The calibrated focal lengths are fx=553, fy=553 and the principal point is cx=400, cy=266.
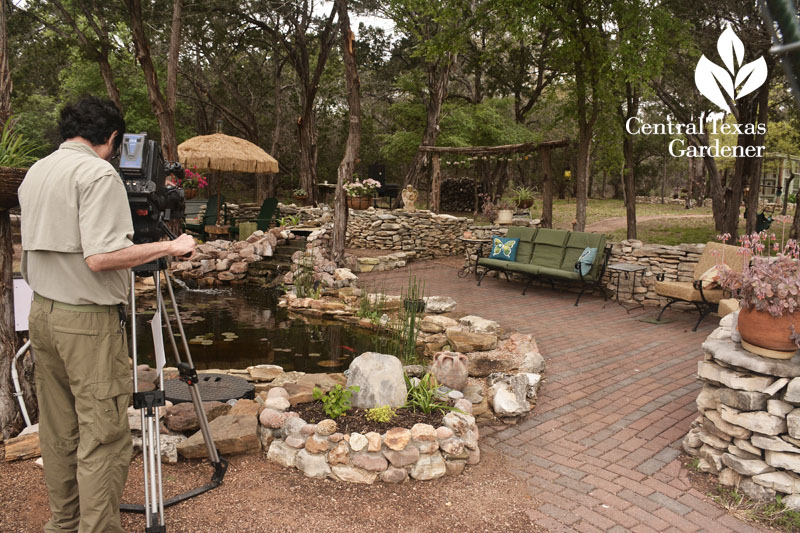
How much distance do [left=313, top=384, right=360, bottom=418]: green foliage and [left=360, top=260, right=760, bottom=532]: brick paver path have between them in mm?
950

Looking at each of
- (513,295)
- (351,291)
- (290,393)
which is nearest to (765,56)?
(513,295)

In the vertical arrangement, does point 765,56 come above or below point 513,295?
above

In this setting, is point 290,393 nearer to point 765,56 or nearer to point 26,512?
point 26,512

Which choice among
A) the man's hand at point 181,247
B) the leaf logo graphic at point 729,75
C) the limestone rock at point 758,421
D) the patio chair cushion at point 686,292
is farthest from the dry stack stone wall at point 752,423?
the leaf logo graphic at point 729,75

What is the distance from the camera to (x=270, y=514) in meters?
2.69

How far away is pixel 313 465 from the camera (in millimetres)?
3107

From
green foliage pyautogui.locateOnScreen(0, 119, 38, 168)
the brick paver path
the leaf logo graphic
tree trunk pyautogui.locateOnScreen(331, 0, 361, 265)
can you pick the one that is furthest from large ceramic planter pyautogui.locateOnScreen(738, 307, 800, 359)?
the leaf logo graphic

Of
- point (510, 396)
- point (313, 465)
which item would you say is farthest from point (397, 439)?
point (510, 396)

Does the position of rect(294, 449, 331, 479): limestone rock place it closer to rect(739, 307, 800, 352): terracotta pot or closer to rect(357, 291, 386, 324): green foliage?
rect(739, 307, 800, 352): terracotta pot

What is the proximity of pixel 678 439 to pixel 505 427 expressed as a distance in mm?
1113

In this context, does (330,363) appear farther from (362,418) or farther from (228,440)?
(228,440)

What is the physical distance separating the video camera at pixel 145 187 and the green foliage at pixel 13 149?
1.11m

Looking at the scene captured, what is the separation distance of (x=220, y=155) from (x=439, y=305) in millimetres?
6715

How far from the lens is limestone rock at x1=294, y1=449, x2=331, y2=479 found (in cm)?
309
